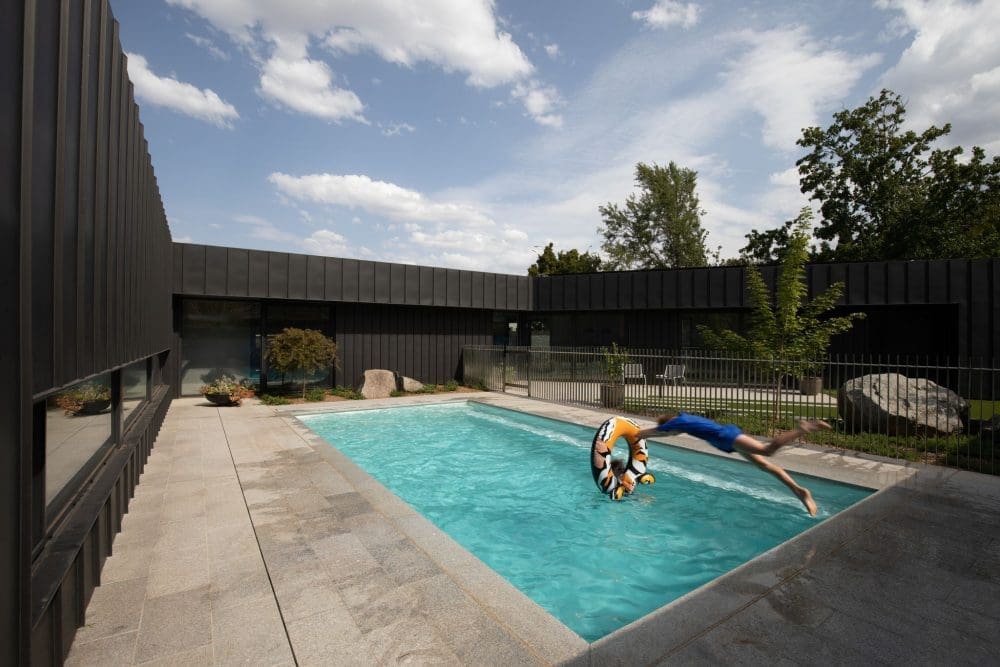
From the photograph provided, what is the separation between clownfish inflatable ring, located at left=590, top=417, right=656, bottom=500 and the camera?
6727 millimetres

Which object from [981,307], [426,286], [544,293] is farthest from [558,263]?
[981,307]

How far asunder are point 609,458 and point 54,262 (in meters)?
6.25

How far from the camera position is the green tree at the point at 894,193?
29.3 meters

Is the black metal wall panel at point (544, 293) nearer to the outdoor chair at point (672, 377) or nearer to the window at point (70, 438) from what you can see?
the outdoor chair at point (672, 377)

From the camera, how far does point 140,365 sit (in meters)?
8.22

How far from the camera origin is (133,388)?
287 inches

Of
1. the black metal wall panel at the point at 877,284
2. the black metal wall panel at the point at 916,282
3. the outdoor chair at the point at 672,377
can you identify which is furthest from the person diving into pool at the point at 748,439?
the black metal wall panel at the point at 916,282

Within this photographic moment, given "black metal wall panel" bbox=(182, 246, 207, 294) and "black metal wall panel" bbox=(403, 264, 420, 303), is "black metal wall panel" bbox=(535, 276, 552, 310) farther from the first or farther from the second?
"black metal wall panel" bbox=(182, 246, 207, 294)

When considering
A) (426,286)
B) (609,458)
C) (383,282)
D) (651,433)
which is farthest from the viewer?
(426,286)

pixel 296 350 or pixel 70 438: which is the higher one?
pixel 296 350

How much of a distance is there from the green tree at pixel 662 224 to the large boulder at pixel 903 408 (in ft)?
126

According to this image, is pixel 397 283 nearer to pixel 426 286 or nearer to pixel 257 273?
pixel 426 286

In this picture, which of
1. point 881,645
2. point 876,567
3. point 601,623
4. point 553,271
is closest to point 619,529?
point 601,623

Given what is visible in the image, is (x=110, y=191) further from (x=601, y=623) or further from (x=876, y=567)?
(x=876, y=567)
